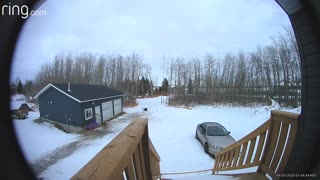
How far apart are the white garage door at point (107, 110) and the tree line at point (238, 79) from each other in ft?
36.0

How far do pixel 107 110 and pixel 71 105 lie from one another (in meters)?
4.50

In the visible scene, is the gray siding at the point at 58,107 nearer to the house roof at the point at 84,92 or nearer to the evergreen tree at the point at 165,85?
the house roof at the point at 84,92

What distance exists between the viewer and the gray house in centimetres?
1030

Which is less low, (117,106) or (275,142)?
(275,142)

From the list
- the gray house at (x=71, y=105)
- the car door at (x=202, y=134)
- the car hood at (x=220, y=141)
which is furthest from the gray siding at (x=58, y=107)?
the car hood at (x=220, y=141)

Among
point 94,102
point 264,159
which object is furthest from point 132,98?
point 264,159

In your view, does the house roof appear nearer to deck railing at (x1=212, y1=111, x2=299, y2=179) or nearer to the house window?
the house window

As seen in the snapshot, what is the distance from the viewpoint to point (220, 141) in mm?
7410

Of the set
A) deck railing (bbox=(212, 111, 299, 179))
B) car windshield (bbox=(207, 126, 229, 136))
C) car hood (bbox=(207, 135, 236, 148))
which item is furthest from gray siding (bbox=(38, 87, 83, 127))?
deck railing (bbox=(212, 111, 299, 179))

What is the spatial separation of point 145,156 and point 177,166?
4.39 metres

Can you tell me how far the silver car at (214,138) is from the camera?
714cm

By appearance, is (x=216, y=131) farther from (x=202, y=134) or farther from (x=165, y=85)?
(x=165, y=85)

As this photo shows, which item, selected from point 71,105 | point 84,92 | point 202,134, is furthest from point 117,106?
point 202,134

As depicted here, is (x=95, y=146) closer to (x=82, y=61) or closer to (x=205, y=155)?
(x=82, y=61)
